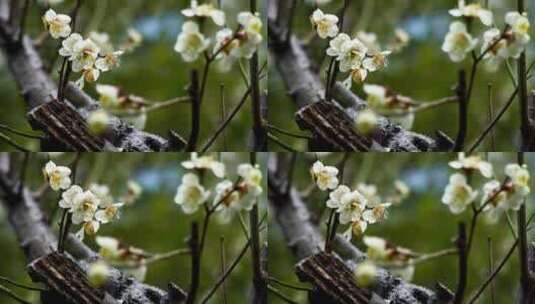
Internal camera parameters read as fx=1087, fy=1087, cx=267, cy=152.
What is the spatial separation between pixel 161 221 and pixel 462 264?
581mm

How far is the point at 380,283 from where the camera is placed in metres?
2.00

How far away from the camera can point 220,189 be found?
1.91 metres

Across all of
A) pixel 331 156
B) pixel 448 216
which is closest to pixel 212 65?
pixel 331 156

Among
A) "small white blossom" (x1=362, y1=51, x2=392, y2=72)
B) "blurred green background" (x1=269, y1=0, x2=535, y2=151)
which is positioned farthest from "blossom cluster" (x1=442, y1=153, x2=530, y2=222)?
"small white blossom" (x1=362, y1=51, x2=392, y2=72)

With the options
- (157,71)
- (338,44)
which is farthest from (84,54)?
(338,44)

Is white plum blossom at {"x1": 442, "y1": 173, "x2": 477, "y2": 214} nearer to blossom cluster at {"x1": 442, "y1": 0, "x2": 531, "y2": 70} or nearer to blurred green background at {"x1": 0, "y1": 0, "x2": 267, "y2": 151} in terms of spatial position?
blossom cluster at {"x1": 442, "y1": 0, "x2": 531, "y2": 70}

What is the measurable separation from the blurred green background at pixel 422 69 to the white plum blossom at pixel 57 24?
0.39 m

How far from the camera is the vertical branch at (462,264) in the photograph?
1.88 meters

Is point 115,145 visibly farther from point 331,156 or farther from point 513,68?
point 513,68

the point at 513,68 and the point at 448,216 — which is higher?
the point at 513,68

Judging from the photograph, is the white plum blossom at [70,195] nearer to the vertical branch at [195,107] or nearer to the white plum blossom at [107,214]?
the white plum blossom at [107,214]

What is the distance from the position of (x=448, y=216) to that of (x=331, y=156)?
257 mm

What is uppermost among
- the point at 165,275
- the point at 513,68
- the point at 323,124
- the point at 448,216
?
the point at 513,68

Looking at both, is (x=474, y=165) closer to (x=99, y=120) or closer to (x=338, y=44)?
(x=338, y=44)
